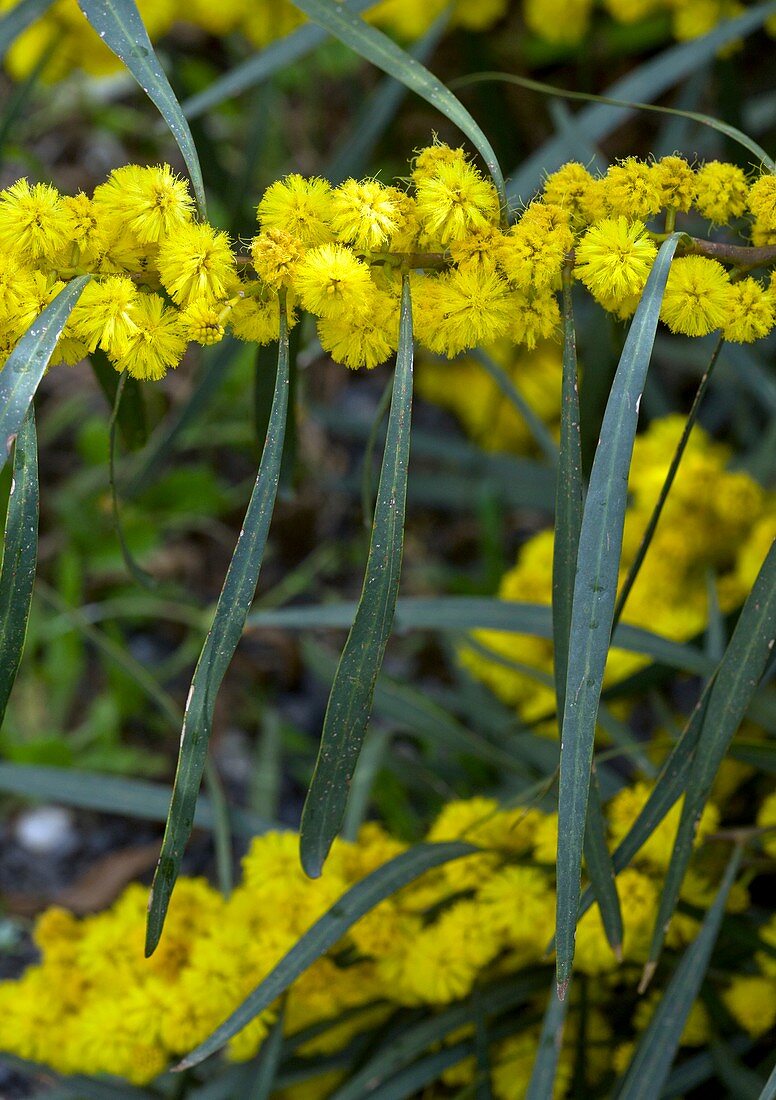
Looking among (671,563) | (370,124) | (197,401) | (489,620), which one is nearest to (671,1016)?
(489,620)

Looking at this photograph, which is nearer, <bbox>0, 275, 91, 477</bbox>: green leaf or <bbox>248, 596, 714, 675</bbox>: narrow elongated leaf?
<bbox>0, 275, 91, 477</bbox>: green leaf

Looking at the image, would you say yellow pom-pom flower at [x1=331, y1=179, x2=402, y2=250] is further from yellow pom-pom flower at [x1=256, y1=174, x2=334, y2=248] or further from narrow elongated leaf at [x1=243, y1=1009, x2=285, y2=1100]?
narrow elongated leaf at [x1=243, y1=1009, x2=285, y2=1100]

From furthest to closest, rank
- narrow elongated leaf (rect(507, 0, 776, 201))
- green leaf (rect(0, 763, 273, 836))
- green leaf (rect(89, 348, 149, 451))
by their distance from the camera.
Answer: narrow elongated leaf (rect(507, 0, 776, 201)) < green leaf (rect(0, 763, 273, 836)) < green leaf (rect(89, 348, 149, 451))

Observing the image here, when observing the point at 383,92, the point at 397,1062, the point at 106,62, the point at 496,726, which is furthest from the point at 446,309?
the point at 106,62

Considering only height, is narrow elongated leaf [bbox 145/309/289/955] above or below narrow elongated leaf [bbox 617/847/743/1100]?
above

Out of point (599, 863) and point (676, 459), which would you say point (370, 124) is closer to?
point (676, 459)

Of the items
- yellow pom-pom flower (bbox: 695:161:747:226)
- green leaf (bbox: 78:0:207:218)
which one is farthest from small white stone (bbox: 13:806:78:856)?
yellow pom-pom flower (bbox: 695:161:747:226)
